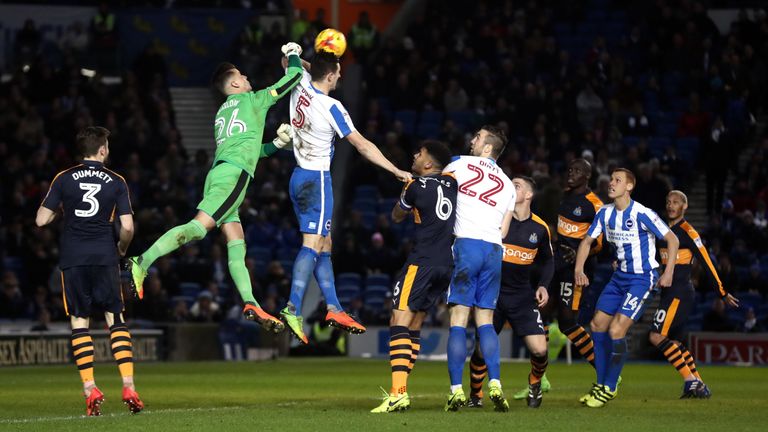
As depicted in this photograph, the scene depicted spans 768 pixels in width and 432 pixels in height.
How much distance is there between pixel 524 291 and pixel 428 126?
1791 cm

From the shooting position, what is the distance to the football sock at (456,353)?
12656 millimetres

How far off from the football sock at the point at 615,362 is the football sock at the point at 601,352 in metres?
0.19

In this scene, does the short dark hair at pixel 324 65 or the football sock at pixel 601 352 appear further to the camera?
the football sock at pixel 601 352

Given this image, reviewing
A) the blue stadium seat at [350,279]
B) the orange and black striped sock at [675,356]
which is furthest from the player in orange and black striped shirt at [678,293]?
the blue stadium seat at [350,279]

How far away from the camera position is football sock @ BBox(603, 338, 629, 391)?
551 inches

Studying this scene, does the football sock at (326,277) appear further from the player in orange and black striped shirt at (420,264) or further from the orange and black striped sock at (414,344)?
the player in orange and black striped shirt at (420,264)

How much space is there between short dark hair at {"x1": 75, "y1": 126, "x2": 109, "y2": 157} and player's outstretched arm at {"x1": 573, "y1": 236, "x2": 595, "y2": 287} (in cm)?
504

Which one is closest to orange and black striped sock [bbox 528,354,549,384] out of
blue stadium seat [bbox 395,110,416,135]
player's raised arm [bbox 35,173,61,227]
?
player's raised arm [bbox 35,173,61,227]

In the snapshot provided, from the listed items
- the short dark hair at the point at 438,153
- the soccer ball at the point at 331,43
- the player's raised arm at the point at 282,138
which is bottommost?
the short dark hair at the point at 438,153

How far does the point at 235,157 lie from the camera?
13.3 m

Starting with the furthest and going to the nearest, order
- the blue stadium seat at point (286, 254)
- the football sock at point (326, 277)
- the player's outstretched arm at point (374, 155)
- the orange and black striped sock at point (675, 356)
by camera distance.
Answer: the blue stadium seat at point (286, 254) < the orange and black striped sock at point (675, 356) < the football sock at point (326, 277) < the player's outstretched arm at point (374, 155)

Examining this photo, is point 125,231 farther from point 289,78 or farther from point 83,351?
point 289,78

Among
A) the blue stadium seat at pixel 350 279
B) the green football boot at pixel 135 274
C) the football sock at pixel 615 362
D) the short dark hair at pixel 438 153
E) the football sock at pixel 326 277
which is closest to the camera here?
the green football boot at pixel 135 274

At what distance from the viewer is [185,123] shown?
112 feet
